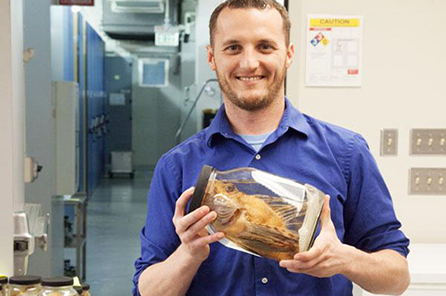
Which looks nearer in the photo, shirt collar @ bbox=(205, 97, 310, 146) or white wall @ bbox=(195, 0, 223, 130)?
shirt collar @ bbox=(205, 97, 310, 146)

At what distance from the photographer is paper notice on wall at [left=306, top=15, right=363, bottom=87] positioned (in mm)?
2742

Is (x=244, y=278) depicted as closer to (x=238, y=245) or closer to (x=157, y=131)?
(x=238, y=245)

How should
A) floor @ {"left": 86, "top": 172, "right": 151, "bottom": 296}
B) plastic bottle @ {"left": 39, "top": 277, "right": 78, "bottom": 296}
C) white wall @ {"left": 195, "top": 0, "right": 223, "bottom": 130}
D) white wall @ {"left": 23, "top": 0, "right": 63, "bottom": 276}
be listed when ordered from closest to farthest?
plastic bottle @ {"left": 39, "top": 277, "right": 78, "bottom": 296} → white wall @ {"left": 23, "top": 0, "right": 63, "bottom": 276} → floor @ {"left": 86, "top": 172, "right": 151, "bottom": 296} → white wall @ {"left": 195, "top": 0, "right": 223, "bottom": 130}

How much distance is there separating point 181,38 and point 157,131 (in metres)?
2.26

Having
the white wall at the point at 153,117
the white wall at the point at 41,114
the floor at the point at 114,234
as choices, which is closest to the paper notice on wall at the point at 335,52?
the white wall at the point at 41,114

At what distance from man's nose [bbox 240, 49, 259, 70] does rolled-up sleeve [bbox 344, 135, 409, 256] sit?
34 cm

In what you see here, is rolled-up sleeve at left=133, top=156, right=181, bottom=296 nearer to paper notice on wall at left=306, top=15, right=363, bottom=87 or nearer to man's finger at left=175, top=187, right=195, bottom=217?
man's finger at left=175, top=187, right=195, bottom=217

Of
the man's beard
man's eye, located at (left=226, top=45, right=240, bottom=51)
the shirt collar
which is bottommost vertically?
the shirt collar

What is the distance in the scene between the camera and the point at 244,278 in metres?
1.48

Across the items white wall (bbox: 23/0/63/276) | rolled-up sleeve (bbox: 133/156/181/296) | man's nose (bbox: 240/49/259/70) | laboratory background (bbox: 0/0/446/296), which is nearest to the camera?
man's nose (bbox: 240/49/259/70)

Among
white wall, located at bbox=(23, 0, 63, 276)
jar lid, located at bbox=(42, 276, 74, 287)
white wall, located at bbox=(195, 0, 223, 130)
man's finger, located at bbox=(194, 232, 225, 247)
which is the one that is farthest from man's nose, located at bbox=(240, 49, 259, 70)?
white wall, located at bbox=(195, 0, 223, 130)

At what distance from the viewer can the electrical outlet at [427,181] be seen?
9.11ft

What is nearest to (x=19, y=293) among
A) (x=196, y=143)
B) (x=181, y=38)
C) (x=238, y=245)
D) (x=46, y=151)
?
(x=196, y=143)

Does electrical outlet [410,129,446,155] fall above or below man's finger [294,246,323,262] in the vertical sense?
above
